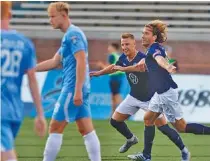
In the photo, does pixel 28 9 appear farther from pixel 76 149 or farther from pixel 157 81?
pixel 157 81

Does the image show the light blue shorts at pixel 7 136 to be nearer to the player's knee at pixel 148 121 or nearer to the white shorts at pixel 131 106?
the player's knee at pixel 148 121

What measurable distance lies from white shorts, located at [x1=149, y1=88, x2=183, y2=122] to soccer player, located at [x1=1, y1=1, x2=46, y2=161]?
13.0ft

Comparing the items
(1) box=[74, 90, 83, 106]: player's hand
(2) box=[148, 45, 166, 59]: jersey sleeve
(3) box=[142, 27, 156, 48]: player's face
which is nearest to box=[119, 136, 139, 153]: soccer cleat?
(3) box=[142, 27, 156, 48]: player's face

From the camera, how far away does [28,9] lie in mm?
27094

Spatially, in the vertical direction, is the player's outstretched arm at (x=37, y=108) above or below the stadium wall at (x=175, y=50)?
above

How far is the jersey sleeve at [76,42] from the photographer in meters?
8.59

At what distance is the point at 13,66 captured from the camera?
22.2ft

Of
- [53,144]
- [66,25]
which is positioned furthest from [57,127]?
[66,25]

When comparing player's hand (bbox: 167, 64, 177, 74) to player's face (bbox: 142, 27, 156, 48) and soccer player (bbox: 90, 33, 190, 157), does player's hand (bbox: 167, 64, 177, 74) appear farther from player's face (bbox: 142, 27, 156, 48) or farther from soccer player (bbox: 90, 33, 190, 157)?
soccer player (bbox: 90, 33, 190, 157)

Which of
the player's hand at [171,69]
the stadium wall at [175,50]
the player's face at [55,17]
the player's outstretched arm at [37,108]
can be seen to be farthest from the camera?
the stadium wall at [175,50]

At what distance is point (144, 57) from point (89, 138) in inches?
105

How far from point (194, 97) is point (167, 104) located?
8.79 meters

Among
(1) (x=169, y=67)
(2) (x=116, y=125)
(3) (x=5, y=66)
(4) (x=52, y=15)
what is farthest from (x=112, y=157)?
(3) (x=5, y=66)

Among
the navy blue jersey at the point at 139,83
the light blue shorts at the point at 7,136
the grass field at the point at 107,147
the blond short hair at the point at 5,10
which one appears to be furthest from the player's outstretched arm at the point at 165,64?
the blond short hair at the point at 5,10
